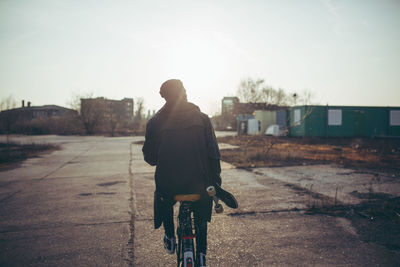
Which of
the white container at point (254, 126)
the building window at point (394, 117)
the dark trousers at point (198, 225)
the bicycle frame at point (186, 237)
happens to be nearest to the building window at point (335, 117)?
the building window at point (394, 117)

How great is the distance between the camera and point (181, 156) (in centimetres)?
224

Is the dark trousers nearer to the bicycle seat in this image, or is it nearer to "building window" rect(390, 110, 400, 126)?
the bicycle seat

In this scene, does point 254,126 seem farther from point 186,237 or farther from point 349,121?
point 186,237

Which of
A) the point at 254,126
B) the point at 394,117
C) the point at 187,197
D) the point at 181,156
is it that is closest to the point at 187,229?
the point at 187,197

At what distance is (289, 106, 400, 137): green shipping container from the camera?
24.0m

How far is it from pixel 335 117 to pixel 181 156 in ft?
82.6

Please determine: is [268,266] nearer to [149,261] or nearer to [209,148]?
[149,261]

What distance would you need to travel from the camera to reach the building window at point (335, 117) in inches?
945

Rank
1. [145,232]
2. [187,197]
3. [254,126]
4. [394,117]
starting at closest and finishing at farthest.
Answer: [187,197] → [145,232] → [394,117] → [254,126]

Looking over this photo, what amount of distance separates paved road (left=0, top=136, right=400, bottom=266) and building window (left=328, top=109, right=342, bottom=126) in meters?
20.4

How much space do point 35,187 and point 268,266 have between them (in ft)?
20.8

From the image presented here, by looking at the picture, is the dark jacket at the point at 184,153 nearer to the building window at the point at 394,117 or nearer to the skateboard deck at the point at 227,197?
the skateboard deck at the point at 227,197

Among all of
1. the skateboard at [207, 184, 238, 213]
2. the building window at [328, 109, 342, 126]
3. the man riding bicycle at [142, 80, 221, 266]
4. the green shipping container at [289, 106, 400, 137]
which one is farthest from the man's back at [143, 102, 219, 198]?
the building window at [328, 109, 342, 126]

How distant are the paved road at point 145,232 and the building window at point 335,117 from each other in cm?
2044
